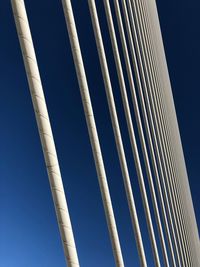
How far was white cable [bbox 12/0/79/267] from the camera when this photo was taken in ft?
5.36

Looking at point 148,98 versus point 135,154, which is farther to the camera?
point 148,98

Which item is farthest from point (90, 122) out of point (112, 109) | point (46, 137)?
point (112, 109)

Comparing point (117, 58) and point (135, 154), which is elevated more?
point (117, 58)

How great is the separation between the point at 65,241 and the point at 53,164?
0.92 feet

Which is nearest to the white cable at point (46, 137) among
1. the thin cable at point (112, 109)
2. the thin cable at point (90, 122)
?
the thin cable at point (90, 122)

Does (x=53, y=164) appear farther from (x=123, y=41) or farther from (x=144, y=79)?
(x=144, y=79)

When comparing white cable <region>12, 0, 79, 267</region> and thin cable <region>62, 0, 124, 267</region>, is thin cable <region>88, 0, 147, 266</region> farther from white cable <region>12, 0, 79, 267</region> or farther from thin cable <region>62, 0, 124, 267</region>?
white cable <region>12, 0, 79, 267</region>

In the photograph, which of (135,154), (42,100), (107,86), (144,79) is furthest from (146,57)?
(42,100)

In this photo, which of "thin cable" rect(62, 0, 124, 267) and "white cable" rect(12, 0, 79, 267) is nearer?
"white cable" rect(12, 0, 79, 267)

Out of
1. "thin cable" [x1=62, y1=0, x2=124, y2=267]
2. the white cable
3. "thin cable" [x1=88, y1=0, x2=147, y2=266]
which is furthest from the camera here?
"thin cable" [x1=88, y1=0, x2=147, y2=266]

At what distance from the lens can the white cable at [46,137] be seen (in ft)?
5.36

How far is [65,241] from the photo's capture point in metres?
1.64

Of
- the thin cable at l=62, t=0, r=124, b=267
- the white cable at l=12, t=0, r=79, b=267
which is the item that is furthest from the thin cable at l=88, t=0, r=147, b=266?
the white cable at l=12, t=0, r=79, b=267

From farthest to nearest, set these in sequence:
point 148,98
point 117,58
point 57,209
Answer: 1. point 148,98
2. point 117,58
3. point 57,209
